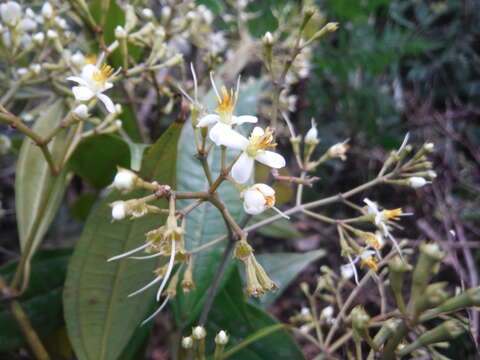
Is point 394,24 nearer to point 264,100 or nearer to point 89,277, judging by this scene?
point 264,100

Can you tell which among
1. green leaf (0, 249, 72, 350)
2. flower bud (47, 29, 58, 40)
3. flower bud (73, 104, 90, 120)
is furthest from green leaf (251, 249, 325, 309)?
flower bud (47, 29, 58, 40)

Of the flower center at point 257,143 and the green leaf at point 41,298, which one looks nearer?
the flower center at point 257,143

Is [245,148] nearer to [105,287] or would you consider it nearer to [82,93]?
[82,93]

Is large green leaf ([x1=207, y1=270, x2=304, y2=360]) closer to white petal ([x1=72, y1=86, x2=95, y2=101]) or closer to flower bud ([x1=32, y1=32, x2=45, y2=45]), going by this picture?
white petal ([x1=72, y1=86, x2=95, y2=101])

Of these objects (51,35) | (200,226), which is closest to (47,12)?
(51,35)

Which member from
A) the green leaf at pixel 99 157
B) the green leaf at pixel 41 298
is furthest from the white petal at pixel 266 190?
the green leaf at pixel 41 298

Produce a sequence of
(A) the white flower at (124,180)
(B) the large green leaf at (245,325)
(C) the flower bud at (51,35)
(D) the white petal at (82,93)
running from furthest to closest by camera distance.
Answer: (C) the flower bud at (51,35)
(B) the large green leaf at (245,325)
(D) the white petal at (82,93)
(A) the white flower at (124,180)

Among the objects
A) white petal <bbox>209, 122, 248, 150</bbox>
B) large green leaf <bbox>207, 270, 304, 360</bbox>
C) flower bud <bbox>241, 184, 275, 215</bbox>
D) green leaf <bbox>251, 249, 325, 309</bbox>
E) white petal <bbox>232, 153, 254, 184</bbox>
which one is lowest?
green leaf <bbox>251, 249, 325, 309</bbox>

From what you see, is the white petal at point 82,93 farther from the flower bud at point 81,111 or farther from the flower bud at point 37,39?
the flower bud at point 37,39
